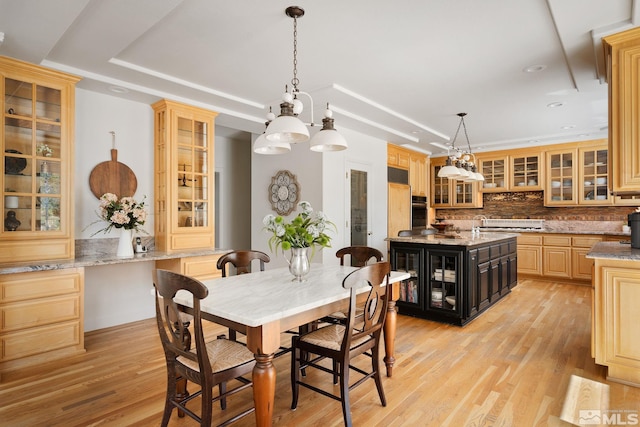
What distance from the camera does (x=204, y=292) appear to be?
5.27 feet

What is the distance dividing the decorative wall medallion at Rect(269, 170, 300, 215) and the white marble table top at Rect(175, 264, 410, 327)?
2.75 m

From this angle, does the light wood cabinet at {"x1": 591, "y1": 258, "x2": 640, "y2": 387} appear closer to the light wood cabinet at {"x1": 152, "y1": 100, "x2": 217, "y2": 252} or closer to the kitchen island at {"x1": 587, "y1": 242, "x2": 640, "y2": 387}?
the kitchen island at {"x1": 587, "y1": 242, "x2": 640, "y2": 387}

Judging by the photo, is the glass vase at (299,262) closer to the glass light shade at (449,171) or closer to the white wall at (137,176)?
the white wall at (137,176)

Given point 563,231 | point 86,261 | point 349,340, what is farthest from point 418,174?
point 86,261

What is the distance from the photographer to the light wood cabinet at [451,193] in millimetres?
7656

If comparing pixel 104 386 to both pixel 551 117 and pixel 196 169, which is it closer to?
pixel 196 169

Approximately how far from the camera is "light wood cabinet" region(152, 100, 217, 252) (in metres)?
4.07

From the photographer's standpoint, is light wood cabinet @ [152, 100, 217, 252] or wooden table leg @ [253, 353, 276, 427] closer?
wooden table leg @ [253, 353, 276, 427]

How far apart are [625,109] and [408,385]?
2539 millimetres

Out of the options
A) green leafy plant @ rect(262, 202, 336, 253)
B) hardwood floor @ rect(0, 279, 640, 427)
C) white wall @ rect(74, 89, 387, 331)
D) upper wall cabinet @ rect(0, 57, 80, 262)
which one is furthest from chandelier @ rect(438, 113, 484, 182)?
upper wall cabinet @ rect(0, 57, 80, 262)

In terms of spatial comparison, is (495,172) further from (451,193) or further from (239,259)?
(239,259)

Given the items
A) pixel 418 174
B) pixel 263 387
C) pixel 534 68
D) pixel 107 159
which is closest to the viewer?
pixel 263 387

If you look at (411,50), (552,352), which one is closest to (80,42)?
(411,50)

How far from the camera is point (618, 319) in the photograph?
2621 mm
